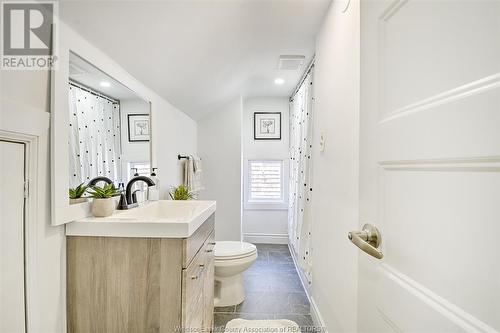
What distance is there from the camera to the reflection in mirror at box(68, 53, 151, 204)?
124cm

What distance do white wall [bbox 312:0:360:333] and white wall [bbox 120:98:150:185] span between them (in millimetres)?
1332

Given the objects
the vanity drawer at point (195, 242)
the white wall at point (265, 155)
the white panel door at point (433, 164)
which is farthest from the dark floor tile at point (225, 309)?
the white wall at point (265, 155)

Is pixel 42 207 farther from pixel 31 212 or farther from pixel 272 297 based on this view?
pixel 272 297

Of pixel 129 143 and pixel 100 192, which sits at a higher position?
pixel 129 143

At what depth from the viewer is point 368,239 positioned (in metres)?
0.73

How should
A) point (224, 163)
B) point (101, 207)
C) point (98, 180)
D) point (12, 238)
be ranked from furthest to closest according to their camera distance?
point (224, 163) < point (98, 180) < point (101, 207) < point (12, 238)

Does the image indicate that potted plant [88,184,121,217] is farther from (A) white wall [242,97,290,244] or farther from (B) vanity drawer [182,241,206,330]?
(A) white wall [242,97,290,244]

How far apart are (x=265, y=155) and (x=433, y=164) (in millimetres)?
3756

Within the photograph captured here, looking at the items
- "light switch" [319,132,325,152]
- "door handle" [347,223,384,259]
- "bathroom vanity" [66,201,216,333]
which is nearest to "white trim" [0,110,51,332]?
"bathroom vanity" [66,201,216,333]

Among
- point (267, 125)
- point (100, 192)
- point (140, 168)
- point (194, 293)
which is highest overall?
point (267, 125)

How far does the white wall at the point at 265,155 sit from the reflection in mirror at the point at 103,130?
234 centimetres

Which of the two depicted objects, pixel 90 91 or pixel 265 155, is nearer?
pixel 90 91

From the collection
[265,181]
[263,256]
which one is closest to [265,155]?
[265,181]

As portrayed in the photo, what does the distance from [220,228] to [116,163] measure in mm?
2292
